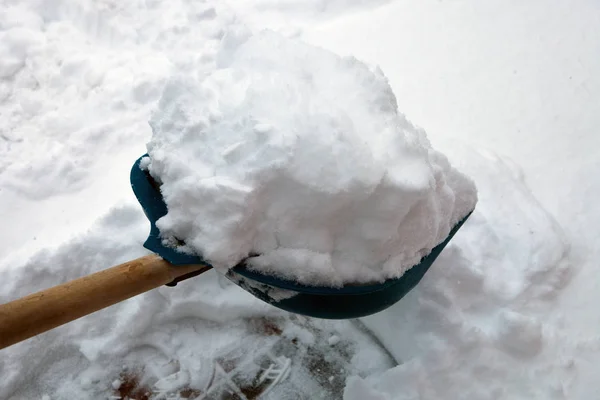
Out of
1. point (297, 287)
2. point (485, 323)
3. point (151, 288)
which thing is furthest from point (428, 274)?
point (151, 288)

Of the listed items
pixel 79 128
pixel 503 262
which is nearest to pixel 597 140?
pixel 503 262

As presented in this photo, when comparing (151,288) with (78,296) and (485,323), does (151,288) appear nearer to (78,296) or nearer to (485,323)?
(78,296)

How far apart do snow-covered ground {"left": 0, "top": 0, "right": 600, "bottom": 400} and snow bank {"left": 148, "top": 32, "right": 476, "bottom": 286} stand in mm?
284

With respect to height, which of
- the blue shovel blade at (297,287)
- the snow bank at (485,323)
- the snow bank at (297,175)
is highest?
the snow bank at (297,175)

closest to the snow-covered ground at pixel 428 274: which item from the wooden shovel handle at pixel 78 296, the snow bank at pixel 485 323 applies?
the snow bank at pixel 485 323

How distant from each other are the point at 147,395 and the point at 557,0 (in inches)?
54.8

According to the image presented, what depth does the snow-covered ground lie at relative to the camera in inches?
35.5

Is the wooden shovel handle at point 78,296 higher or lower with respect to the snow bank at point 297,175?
lower

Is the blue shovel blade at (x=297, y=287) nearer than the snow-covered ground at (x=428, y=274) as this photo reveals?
Yes

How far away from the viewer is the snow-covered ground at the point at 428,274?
0.90m

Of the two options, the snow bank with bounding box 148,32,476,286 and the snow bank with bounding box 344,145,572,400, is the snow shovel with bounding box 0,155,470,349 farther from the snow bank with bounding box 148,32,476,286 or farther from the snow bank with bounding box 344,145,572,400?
the snow bank with bounding box 344,145,572,400

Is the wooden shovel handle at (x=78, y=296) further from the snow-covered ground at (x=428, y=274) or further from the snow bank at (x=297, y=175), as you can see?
the snow-covered ground at (x=428, y=274)

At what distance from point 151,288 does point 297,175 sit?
9.2 inches

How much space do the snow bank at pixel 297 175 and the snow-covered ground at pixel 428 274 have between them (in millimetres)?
284
